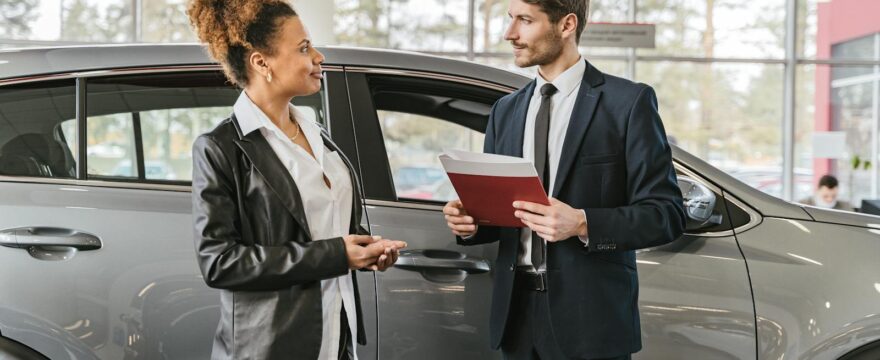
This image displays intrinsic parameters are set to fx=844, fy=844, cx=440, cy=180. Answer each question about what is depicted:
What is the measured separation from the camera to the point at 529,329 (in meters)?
1.70

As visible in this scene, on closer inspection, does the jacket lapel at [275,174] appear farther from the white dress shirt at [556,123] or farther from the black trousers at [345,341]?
the white dress shirt at [556,123]

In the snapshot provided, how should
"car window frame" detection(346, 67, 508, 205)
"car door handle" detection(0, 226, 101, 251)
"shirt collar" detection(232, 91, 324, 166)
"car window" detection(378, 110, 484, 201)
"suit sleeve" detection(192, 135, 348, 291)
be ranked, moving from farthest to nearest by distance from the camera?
"car window" detection(378, 110, 484, 201)
"car window frame" detection(346, 67, 508, 205)
"car door handle" detection(0, 226, 101, 251)
"shirt collar" detection(232, 91, 324, 166)
"suit sleeve" detection(192, 135, 348, 291)

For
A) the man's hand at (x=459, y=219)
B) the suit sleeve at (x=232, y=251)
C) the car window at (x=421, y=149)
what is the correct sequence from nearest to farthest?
the suit sleeve at (x=232, y=251) → the man's hand at (x=459, y=219) → the car window at (x=421, y=149)

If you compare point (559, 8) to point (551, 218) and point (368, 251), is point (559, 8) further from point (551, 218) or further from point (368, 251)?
point (368, 251)

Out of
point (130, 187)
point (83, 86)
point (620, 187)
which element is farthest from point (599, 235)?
point (83, 86)

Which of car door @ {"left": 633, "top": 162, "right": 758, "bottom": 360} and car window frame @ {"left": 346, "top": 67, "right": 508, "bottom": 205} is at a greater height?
car window frame @ {"left": 346, "top": 67, "right": 508, "bottom": 205}

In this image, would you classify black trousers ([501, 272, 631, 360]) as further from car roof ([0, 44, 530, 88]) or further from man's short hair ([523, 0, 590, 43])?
car roof ([0, 44, 530, 88])

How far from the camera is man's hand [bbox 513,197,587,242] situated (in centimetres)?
149

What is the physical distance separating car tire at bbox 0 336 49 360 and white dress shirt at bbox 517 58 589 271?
3.76ft

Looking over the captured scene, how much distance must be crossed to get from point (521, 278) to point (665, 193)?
1.10ft

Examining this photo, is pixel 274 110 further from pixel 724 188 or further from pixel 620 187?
pixel 724 188

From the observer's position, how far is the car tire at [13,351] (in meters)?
1.91

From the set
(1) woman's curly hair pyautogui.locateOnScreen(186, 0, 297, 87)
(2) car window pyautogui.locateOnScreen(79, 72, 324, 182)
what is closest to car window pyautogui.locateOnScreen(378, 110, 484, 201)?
(2) car window pyautogui.locateOnScreen(79, 72, 324, 182)

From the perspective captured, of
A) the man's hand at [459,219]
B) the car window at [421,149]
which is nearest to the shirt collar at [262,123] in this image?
the man's hand at [459,219]
